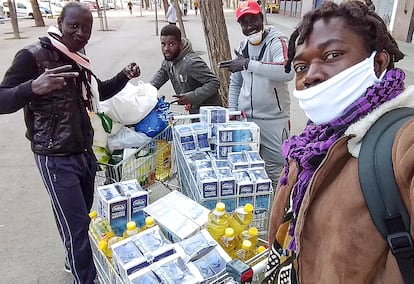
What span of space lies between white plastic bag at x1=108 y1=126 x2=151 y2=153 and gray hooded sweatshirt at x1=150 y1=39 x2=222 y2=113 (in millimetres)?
629

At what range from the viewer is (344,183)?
1.05 meters

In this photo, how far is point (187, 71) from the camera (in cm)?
358

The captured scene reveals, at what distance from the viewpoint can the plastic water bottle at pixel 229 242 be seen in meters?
1.99

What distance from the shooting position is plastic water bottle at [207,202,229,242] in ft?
6.72

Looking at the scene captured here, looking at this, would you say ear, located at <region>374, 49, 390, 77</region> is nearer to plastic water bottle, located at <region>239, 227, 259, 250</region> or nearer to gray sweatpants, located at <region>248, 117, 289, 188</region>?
plastic water bottle, located at <region>239, 227, 259, 250</region>

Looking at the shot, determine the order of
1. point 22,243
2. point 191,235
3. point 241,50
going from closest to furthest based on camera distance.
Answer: point 191,235
point 241,50
point 22,243

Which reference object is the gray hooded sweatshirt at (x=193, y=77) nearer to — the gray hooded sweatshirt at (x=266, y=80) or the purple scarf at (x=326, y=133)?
the gray hooded sweatshirt at (x=266, y=80)

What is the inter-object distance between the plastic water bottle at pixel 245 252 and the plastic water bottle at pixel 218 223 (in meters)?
0.14

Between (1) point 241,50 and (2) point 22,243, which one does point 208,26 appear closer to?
(1) point 241,50

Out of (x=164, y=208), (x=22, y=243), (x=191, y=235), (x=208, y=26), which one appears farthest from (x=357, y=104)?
(x=208, y=26)

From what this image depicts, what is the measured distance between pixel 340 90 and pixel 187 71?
257 centimetres

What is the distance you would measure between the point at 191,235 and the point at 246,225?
1.15 feet

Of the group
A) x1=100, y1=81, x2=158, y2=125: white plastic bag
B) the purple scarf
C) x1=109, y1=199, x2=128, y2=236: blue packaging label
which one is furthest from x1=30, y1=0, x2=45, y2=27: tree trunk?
the purple scarf

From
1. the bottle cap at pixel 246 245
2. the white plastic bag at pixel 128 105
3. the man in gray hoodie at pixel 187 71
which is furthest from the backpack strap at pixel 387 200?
the man in gray hoodie at pixel 187 71
